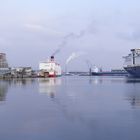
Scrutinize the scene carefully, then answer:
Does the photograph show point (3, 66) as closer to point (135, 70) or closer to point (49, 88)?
point (135, 70)

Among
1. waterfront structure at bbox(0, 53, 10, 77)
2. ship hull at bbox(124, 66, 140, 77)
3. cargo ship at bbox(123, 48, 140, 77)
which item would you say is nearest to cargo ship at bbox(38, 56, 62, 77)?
Answer: waterfront structure at bbox(0, 53, 10, 77)

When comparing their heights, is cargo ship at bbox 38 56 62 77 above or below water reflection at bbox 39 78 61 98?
above

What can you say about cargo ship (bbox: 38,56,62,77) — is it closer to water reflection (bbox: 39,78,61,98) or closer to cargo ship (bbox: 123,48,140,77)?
cargo ship (bbox: 123,48,140,77)

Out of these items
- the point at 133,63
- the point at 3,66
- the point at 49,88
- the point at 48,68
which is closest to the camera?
the point at 49,88

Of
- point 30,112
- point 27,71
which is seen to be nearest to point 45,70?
point 27,71

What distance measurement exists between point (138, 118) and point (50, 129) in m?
4.73

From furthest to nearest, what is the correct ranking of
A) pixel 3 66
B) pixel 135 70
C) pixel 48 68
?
pixel 3 66 < pixel 48 68 < pixel 135 70

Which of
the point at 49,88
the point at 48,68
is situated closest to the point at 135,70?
the point at 48,68

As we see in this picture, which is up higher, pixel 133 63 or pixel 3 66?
pixel 133 63

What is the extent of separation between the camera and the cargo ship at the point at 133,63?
337 ft

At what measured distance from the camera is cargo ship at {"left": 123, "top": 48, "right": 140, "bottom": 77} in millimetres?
102600

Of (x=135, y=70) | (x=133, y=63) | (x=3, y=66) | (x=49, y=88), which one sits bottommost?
(x=49, y=88)

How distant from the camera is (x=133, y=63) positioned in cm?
11044

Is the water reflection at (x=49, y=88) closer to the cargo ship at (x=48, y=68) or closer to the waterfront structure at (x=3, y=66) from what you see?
the waterfront structure at (x=3, y=66)
